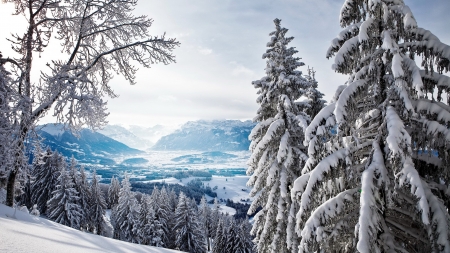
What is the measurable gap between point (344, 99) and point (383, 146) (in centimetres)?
150

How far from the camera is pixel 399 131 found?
5.36 metres

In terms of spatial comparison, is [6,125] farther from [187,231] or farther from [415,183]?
[187,231]

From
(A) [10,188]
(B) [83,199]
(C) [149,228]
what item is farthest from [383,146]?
(B) [83,199]

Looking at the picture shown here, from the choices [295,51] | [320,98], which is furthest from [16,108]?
[320,98]

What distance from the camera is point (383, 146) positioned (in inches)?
247

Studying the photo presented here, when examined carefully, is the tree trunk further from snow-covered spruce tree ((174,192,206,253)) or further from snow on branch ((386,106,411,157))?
snow-covered spruce tree ((174,192,206,253))

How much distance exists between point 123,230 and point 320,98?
123ft

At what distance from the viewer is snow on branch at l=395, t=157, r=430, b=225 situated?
5.05 metres

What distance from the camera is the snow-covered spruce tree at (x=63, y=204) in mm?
34750

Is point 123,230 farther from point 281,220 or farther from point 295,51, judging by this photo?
point 295,51

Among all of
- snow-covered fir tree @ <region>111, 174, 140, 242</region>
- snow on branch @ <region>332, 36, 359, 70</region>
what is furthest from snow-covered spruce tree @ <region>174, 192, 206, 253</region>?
snow on branch @ <region>332, 36, 359, 70</region>

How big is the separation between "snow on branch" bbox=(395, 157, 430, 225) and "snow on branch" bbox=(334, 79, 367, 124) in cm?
156

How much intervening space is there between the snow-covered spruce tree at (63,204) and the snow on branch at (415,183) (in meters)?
39.5

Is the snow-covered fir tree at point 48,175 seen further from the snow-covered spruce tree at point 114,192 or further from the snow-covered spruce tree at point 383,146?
the snow-covered spruce tree at point 383,146
